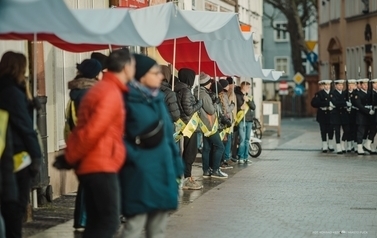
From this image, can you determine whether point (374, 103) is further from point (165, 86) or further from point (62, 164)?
point (62, 164)

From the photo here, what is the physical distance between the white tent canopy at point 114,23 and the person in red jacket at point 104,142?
1455mm

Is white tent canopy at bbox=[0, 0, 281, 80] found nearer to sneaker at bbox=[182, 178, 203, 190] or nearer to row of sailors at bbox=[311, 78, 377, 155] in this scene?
sneaker at bbox=[182, 178, 203, 190]

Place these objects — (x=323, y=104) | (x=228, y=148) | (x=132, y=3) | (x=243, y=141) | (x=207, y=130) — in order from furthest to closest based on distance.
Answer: (x=323, y=104) < (x=243, y=141) < (x=228, y=148) < (x=132, y=3) < (x=207, y=130)

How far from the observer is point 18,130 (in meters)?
10.6

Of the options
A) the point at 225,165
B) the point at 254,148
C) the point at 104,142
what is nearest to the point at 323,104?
the point at 254,148

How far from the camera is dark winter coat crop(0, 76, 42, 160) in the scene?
34.8 feet

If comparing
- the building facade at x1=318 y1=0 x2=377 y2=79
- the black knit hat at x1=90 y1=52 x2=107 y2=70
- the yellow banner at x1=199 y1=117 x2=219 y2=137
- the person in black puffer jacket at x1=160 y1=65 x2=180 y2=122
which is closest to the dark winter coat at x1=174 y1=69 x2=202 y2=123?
the person in black puffer jacket at x1=160 y1=65 x2=180 y2=122

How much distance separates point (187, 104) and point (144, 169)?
879 cm

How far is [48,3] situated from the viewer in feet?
35.7

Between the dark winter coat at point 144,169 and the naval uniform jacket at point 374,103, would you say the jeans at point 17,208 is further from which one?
the naval uniform jacket at point 374,103

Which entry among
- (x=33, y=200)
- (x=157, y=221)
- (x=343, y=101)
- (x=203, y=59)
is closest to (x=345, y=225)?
(x=33, y=200)

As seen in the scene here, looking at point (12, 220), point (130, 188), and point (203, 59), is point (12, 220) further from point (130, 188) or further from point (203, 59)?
point (203, 59)

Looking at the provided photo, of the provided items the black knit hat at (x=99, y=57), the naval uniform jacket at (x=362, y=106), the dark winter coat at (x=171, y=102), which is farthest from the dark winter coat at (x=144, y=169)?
the naval uniform jacket at (x=362, y=106)

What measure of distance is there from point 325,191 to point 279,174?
3.90 m
